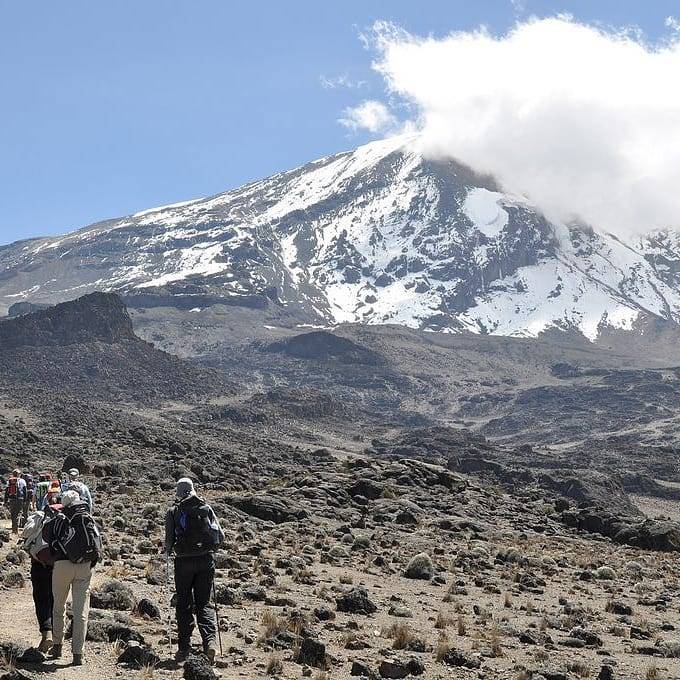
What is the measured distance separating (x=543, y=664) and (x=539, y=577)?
433 inches

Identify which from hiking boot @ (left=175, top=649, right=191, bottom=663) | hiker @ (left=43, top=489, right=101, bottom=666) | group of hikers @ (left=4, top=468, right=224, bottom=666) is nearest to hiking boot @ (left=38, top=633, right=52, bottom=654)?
group of hikers @ (left=4, top=468, right=224, bottom=666)

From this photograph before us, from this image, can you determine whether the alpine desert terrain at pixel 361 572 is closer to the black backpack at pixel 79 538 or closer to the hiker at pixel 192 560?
the hiker at pixel 192 560

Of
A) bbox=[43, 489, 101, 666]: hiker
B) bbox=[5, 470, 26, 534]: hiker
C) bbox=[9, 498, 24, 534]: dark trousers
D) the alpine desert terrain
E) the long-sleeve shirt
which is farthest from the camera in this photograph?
bbox=[5, 470, 26, 534]: hiker

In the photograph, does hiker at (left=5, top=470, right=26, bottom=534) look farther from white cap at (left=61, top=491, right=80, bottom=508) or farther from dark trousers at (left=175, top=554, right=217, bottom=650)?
white cap at (left=61, top=491, right=80, bottom=508)

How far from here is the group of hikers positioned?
10.2 metres

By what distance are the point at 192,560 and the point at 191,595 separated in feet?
1.37

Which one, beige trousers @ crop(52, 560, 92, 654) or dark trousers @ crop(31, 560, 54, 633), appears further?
dark trousers @ crop(31, 560, 54, 633)

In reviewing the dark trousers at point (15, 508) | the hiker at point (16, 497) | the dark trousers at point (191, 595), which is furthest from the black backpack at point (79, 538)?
the hiker at point (16, 497)

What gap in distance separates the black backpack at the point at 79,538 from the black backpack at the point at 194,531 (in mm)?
962

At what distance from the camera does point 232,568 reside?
18.8 meters

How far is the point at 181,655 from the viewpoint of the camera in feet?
35.3

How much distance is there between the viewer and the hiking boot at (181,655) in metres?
10.7

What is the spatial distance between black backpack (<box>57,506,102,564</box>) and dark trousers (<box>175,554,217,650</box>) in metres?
1.07

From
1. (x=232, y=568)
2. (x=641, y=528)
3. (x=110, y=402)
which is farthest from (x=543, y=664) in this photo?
(x=110, y=402)
